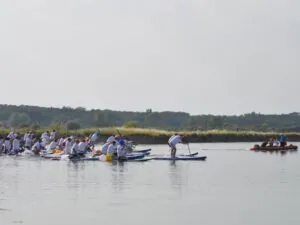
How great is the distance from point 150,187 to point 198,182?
2.77 metres

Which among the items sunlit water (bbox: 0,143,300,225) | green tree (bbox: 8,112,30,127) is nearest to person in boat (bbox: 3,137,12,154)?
sunlit water (bbox: 0,143,300,225)

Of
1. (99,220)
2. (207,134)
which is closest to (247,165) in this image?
(99,220)

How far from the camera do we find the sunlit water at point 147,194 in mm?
20375

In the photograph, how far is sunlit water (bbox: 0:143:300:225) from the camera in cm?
2038

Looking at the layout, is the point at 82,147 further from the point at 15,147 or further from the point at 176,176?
the point at 176,176

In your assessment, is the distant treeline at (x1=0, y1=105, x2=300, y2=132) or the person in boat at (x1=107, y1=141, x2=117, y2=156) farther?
→ the distant treeline at (x1=0, y1=105, x2=300, y2=132)

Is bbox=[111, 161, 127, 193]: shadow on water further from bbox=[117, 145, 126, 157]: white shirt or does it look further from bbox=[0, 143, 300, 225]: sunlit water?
bbox=[117, 145, 126, 157]: white shirt

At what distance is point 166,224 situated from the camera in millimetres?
19391

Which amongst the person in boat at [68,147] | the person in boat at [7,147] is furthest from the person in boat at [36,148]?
the person in boat at [68,147]

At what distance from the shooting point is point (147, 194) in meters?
25.4

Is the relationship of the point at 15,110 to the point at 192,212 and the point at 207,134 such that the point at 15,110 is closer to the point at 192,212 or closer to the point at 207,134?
the point at 207,134

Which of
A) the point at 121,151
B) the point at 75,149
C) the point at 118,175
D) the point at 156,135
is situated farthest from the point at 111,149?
the point at 156,135

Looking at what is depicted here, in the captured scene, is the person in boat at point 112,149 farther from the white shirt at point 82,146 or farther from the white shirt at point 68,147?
the white shirt at point 68,147

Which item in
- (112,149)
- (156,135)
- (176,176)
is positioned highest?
(156,135)
